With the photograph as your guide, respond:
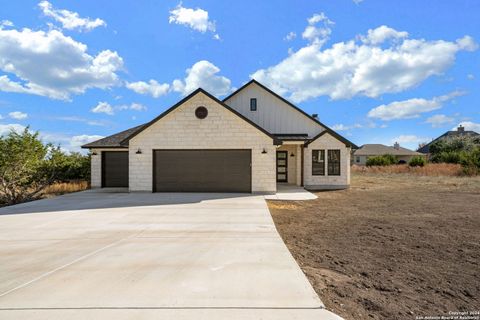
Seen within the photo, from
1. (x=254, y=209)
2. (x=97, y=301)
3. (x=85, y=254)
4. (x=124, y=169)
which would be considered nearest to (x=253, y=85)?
(x=124, y=169)

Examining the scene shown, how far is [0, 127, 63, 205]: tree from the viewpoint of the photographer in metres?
13.8

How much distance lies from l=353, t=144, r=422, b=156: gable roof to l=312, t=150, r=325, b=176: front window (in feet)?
156

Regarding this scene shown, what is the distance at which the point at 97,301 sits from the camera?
11.4 feet

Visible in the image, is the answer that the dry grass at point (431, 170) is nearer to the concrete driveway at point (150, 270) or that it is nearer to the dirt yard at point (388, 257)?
the dirt yard at point (388, 257)

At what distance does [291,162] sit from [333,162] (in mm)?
2936

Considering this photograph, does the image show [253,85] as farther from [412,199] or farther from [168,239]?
[168,239]

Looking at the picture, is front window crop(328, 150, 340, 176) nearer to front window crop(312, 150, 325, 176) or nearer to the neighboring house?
front window crop(312, 150, 325, 176)

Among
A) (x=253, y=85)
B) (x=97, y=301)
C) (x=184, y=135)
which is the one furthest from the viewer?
(x=253, y=85)

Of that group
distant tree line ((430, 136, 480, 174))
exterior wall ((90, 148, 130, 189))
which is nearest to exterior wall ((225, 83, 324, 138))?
exterior wall ((90, 148, 130, 189))

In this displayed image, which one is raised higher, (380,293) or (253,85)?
(253,85)

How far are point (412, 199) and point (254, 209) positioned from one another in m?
7.98

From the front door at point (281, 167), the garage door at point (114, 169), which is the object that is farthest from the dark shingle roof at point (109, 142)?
the front door at point (281, 167)

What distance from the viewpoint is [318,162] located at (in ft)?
56.3

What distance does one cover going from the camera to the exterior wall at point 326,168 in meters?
17.0
